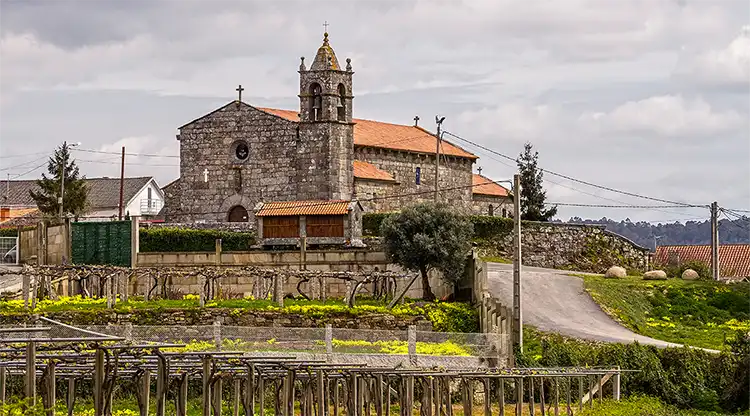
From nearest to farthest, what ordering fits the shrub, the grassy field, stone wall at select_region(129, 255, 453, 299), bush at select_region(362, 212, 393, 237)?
stone wall at select_region(129, 255, 453, 299) → the grassy field → bush at select_region(362, 212, 393, 237) → the shrub

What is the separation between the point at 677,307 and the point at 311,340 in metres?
22.6

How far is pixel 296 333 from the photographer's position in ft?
136

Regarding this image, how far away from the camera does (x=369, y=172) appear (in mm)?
79250

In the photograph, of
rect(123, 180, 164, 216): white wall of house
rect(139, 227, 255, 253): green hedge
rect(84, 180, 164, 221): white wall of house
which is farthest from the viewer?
rect(123, 180, 164, 216): white wall of house

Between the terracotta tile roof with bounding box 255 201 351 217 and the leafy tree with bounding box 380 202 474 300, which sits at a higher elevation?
the terracotta tile roof with bounding box 255 201 351 217

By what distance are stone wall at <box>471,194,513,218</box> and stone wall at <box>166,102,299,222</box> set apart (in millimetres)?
16203

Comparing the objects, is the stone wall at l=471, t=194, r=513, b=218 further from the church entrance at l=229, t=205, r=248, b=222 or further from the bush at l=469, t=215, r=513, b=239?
the church entrance at l=229, t=205, r=248, b=222

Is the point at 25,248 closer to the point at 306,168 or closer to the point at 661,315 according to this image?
the point at 306,168

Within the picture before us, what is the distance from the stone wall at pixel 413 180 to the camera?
261 ft

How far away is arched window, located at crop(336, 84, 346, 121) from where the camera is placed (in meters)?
74.9

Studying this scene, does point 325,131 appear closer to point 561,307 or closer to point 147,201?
point 561,307

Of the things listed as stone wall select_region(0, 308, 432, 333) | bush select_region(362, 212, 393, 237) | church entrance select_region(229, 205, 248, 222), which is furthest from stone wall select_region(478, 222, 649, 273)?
stone wall select_region(0, 308, 432, 333)

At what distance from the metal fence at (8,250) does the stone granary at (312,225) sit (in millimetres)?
10891

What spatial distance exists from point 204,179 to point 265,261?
19.7 m
